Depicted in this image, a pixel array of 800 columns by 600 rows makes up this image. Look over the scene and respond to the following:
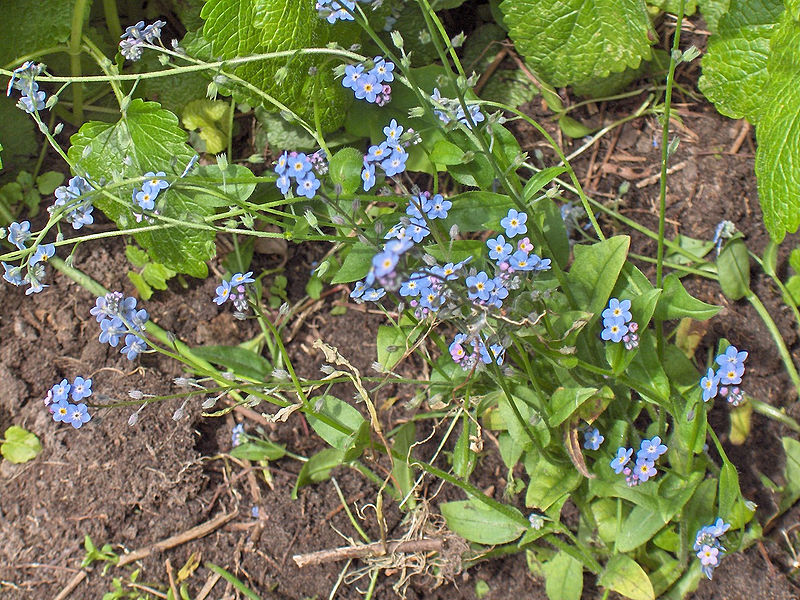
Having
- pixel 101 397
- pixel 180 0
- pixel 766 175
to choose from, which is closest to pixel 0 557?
pixel 101 397

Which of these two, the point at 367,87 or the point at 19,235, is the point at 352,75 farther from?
the point at 19,235

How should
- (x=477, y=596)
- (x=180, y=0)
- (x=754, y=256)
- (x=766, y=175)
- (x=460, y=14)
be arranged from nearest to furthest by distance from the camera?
1. (x=766, y=175)
2. (x=477, y=596)
3. (x=754, y=256)
4. (x=180, y=0)
5. (x=460, y=14)

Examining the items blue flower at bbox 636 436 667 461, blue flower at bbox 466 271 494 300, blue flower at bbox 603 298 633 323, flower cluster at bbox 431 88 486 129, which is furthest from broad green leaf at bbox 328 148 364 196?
blue flower at bbox 636 436 667 461

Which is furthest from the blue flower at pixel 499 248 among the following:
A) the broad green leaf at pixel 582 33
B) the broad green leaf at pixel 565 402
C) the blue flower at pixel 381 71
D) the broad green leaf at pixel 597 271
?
the broad green leaf at pixel 582 33

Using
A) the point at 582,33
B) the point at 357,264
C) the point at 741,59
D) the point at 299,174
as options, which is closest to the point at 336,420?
the point at 357,264

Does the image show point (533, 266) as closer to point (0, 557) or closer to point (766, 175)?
point (766, 175)
